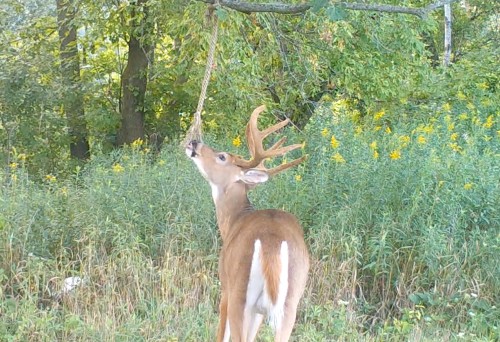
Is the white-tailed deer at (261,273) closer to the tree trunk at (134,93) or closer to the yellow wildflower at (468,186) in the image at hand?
the yellow wildflower at (468,186)

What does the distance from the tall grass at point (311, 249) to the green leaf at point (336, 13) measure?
103 inches

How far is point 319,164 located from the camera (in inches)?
325

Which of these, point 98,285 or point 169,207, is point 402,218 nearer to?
point 169,207

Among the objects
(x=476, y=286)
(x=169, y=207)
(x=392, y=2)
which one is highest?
(x=392, y=2)

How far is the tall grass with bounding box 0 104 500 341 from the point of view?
20.9 ft

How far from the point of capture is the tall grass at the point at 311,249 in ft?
20.9

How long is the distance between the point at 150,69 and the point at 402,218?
6435 mm

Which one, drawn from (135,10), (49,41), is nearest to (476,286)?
(135,10)

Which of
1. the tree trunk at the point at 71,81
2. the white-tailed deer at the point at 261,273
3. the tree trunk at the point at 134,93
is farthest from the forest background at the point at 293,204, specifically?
the white-tailed deer at the point at 261,273

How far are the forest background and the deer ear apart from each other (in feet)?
3.38

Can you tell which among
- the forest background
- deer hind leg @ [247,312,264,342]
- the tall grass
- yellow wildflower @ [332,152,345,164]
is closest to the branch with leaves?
the forest background

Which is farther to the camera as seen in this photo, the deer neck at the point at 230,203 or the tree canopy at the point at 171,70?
the tree canopy at the point at 171,70

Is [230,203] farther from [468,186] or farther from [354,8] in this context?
[468,186]

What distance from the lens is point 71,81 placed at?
43.7 feet
